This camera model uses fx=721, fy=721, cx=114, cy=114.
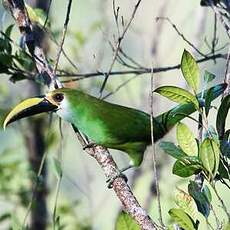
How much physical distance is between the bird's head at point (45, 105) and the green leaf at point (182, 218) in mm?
367

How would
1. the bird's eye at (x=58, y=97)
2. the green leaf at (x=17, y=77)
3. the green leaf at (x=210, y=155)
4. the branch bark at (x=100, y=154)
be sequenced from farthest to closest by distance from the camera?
the green leaf at (x=17, y=77) < the bird's eye at (x=58, y=97) < the branch bark at (x=100, y=154) < the green leaf at (x=210, y=155)

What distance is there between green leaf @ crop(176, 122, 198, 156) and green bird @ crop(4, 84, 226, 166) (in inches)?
6.9

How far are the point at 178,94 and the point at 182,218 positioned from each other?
0.19 metres

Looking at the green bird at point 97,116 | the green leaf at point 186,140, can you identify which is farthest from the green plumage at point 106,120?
the green leaf at point 186,140

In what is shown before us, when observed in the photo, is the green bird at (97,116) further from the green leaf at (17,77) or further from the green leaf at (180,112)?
the green leaf at (17,77)

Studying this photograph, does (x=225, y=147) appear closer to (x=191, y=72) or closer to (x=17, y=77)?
(x=191, y=72)

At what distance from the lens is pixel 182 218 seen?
1079 mm

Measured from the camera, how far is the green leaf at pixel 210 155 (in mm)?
1062

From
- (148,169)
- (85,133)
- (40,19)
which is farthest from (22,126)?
(85,133)

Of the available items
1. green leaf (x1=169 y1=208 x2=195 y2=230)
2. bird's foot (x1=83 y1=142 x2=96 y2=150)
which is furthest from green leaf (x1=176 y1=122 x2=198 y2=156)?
bird's foot (x1=83 y1=142 x2=96 y2=150)

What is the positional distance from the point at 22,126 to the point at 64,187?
5.91 feet

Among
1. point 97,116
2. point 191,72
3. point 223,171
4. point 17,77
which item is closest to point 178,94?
point 191,72

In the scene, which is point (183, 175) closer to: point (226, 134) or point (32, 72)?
point (226, 134)

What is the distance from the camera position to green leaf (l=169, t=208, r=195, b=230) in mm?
1077
